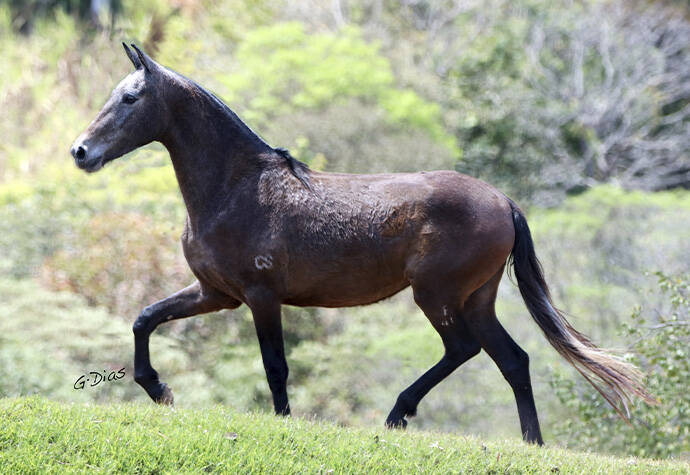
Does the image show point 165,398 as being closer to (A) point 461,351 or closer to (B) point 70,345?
(A) point 461,351

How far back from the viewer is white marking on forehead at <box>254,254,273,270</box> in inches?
229

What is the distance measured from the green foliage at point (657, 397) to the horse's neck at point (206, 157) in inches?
158

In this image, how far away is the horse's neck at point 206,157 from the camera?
6.03 metres

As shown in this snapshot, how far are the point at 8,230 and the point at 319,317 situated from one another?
17.8ft

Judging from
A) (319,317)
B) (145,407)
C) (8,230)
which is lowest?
(145,407)

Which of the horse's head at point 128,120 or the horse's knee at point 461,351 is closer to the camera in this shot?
the horse's head at point 128,120

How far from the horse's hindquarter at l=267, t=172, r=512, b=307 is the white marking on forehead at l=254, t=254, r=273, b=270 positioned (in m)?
0.15

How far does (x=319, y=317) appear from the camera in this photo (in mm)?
12148

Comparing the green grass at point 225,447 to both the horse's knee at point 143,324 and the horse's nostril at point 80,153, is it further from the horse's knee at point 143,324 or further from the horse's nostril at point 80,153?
the horse's nostril at point 80,153

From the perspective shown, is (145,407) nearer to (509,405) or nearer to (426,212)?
(426,212)

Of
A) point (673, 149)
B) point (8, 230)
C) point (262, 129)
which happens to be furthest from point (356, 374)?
point (673, 149)

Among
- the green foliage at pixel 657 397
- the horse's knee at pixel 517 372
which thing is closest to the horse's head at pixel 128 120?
the horse's knee at pixel 517 372

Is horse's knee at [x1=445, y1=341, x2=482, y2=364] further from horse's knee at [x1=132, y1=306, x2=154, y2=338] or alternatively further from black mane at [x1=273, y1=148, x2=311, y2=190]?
horse's knee at [x1=132, y1=306, x2=154, y2=338]

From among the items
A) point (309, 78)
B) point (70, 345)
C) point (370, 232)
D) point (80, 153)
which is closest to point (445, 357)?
point (370, 232)
